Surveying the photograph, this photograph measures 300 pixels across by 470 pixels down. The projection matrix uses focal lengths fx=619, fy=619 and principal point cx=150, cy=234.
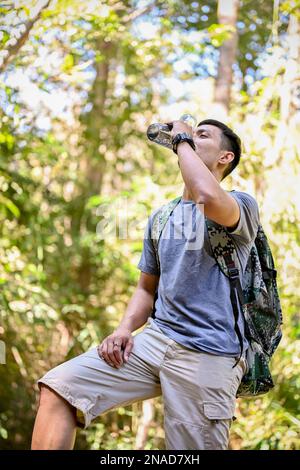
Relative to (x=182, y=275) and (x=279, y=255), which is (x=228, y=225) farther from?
(x=279, y=255)

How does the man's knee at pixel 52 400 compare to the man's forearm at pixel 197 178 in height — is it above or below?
below

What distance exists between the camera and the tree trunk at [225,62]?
3.84m

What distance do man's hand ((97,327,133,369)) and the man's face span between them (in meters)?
0.56

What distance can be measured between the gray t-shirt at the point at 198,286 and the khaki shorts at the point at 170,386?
39 millimetres

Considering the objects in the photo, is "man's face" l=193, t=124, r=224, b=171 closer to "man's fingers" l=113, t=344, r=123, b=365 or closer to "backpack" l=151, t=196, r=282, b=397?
"backpack" l=151, t=196, r=282, b=397

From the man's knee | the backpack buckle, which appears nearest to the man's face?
the backpack buckle

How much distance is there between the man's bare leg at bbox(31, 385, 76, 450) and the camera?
1.54 meters

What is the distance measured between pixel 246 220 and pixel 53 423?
730 mm

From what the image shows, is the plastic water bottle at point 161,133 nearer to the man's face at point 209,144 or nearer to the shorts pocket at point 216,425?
the man's face at point 209,144

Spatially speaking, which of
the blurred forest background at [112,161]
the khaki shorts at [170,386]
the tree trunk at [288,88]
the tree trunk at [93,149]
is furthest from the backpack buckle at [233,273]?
the tree trunk at [93,149]

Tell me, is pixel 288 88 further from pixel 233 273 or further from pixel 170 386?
pixel 170 386

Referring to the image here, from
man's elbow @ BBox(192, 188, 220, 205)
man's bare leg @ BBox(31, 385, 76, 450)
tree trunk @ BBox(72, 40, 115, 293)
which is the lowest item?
man's bare leg @ BBox(31, 385, 76, 450)

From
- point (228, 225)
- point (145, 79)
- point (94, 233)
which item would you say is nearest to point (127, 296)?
point (94, 233)

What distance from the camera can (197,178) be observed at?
1585mm
